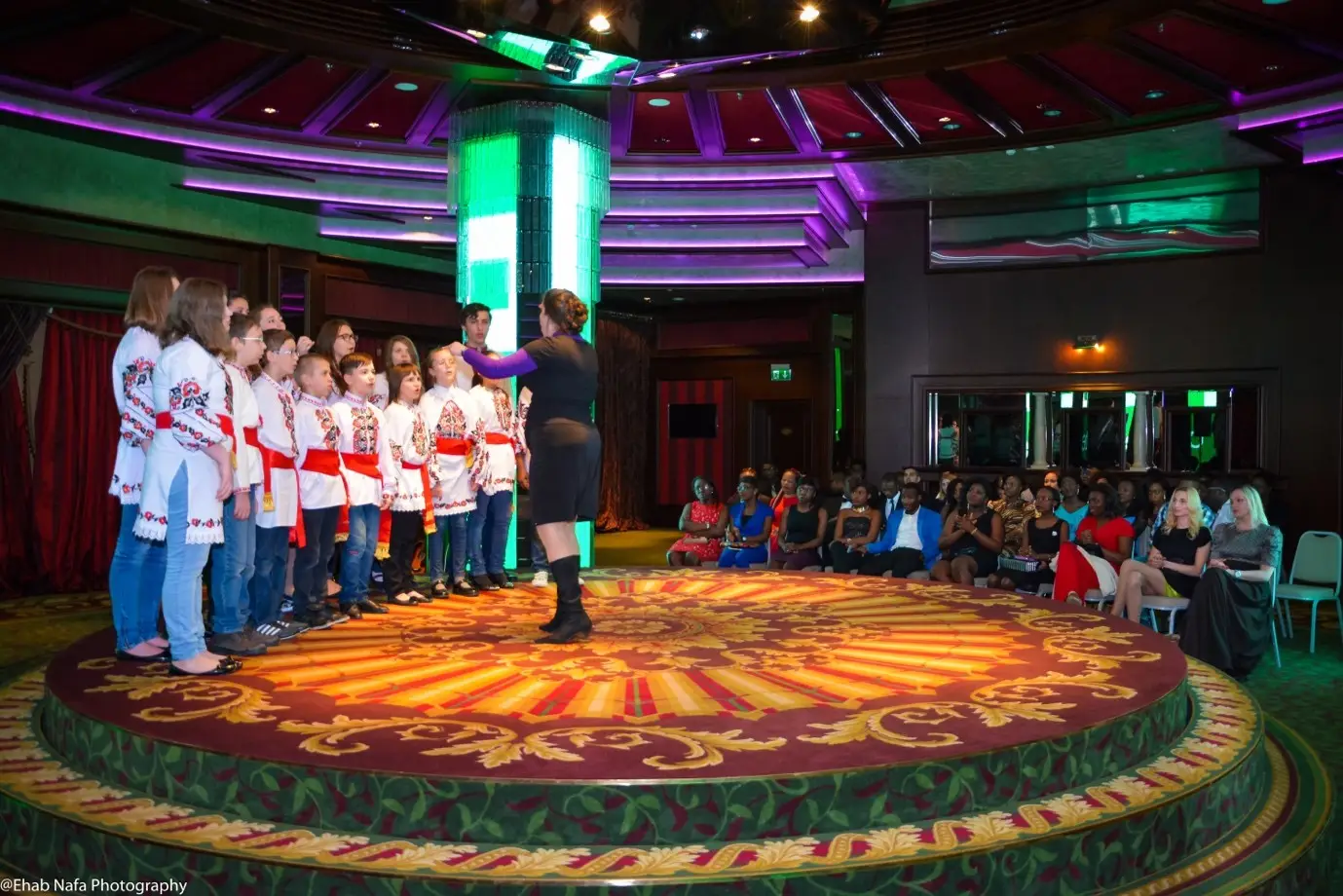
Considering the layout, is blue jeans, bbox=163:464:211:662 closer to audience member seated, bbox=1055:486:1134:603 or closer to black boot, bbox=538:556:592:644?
black boot, bbox=538:556:592:644

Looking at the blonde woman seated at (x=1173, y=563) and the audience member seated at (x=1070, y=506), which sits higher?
the audience member seated at (x=1070, y=506)

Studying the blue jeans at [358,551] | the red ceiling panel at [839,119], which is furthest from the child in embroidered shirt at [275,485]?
the red ceiling panel at [839,119]

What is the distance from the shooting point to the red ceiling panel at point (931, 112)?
7160 millimetres

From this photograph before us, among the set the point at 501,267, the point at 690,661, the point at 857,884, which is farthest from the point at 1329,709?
the point at 501,267

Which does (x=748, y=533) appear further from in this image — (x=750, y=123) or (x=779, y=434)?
(x=779, y=434)

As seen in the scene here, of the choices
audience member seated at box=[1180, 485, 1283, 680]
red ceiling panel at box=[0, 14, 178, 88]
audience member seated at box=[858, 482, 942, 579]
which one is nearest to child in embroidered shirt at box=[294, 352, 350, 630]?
red ceiling panel at box=[0, 14, 178, 88]

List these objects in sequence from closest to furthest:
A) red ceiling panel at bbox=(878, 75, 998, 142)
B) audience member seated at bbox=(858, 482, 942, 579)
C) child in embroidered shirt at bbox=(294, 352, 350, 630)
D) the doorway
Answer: child in embroidered shirt at bbox=(294, 352, 350, 630), red ceiling panel at bbox=(878, 75, 998, 142), audience member seated at bbox=(858, 482, 942, 579), the doorway

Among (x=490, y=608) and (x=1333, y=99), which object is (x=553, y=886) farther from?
(x=1333, y=99)

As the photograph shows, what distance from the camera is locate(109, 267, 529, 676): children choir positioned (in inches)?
141

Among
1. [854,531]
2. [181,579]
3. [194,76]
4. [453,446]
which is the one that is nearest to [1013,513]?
[854,531]

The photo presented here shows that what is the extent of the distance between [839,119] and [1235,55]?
8.55 ft

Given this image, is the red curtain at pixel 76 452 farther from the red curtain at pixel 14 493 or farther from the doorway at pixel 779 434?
the doorway at pixel 779 434

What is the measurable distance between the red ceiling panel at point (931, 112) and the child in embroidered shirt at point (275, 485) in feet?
14.8

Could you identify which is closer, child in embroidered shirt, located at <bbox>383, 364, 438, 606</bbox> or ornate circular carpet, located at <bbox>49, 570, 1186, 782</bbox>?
ornate circular carpet, located at <bbox>49, 570, 1186, 782</bbox>
